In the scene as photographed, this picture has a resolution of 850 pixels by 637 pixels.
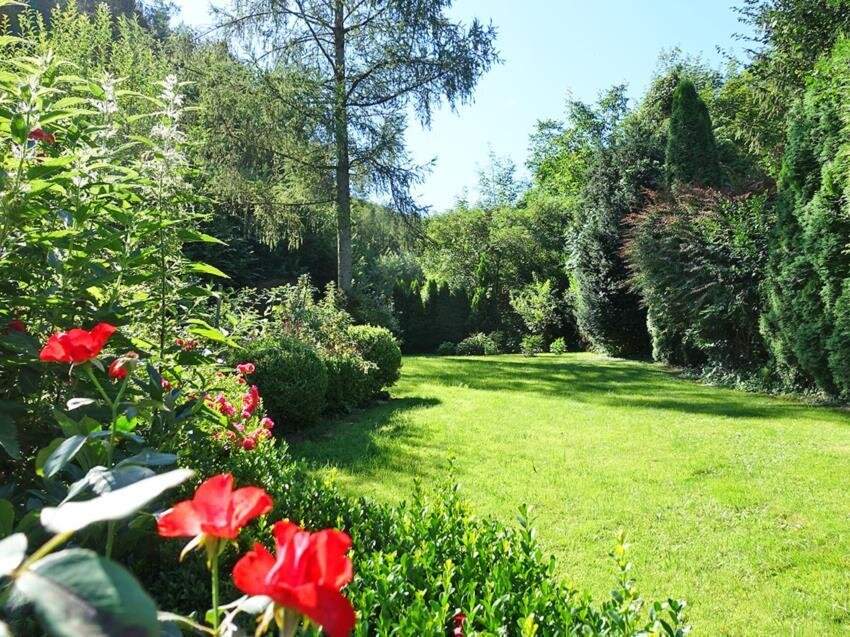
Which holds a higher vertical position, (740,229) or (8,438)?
(740,229)

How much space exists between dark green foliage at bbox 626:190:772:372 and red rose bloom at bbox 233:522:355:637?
356 inches

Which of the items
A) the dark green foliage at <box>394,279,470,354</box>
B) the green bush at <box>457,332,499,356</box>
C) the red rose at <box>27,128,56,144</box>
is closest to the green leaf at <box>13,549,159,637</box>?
the red rose at <box>27,128,56,144</box>

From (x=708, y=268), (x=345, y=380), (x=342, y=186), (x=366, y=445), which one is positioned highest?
(x=342, y=186)

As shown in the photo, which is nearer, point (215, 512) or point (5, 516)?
point (215, 512)

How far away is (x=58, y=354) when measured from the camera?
40.1 inches

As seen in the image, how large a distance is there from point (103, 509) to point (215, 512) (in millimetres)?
97

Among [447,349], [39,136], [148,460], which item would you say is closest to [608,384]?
[447,349]

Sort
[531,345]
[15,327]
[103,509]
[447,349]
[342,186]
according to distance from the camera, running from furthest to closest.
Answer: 1. [447,349]
2. [531,345]
3. [342,186]
4. [15,327]
5. [103,509]

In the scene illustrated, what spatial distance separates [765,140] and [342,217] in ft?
29.3

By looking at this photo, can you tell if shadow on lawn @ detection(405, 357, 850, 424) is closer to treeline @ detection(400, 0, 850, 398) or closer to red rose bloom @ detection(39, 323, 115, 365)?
treeline @ detection(400, 0, 850, 398)

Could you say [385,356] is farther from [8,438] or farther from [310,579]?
[310,579]

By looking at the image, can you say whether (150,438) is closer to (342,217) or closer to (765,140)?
(342,217)

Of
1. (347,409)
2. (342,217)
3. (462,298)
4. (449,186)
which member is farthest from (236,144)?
(449,186)

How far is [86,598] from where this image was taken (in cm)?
Answer: 41
